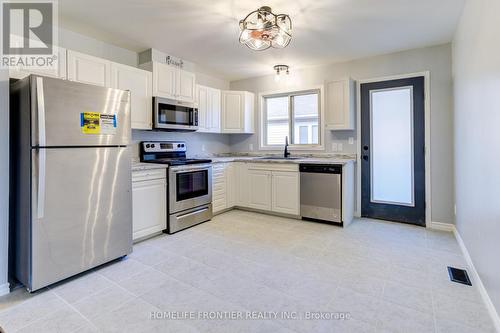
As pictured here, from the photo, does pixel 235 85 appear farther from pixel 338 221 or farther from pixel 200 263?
pixel 200 263

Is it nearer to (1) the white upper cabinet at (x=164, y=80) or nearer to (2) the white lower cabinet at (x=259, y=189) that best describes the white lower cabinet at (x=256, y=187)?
(2) the white lower cabinet at (x=259, y=189)

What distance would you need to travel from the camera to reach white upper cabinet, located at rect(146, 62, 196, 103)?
11.8 feet

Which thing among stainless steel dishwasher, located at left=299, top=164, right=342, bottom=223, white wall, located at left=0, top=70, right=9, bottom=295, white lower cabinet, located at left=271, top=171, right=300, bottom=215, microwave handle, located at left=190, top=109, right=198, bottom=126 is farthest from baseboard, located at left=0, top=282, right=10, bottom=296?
stainless steel dishwasher, located at left=299, top=164, right=342, bottom=223

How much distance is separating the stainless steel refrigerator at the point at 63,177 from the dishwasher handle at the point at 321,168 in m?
2.41

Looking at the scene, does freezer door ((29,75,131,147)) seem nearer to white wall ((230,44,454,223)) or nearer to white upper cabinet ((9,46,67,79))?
white upper cabinet ((9,46,67,79))

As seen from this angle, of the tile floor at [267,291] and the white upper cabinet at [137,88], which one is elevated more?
the white upper cabinet at [137,88]

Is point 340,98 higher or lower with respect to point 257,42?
lower

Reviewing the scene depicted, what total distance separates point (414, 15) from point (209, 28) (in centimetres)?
217

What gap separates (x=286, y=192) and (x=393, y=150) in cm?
164

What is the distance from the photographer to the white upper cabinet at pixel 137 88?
3.17 m

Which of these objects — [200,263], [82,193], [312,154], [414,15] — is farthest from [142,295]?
[414,15]

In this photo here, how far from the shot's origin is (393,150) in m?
3.82

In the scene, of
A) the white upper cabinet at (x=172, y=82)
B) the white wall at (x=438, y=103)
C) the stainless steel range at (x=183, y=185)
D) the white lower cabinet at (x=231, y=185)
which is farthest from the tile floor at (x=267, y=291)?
the white upper cabinet at (x=172, y=82)

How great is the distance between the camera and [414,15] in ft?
8.98
